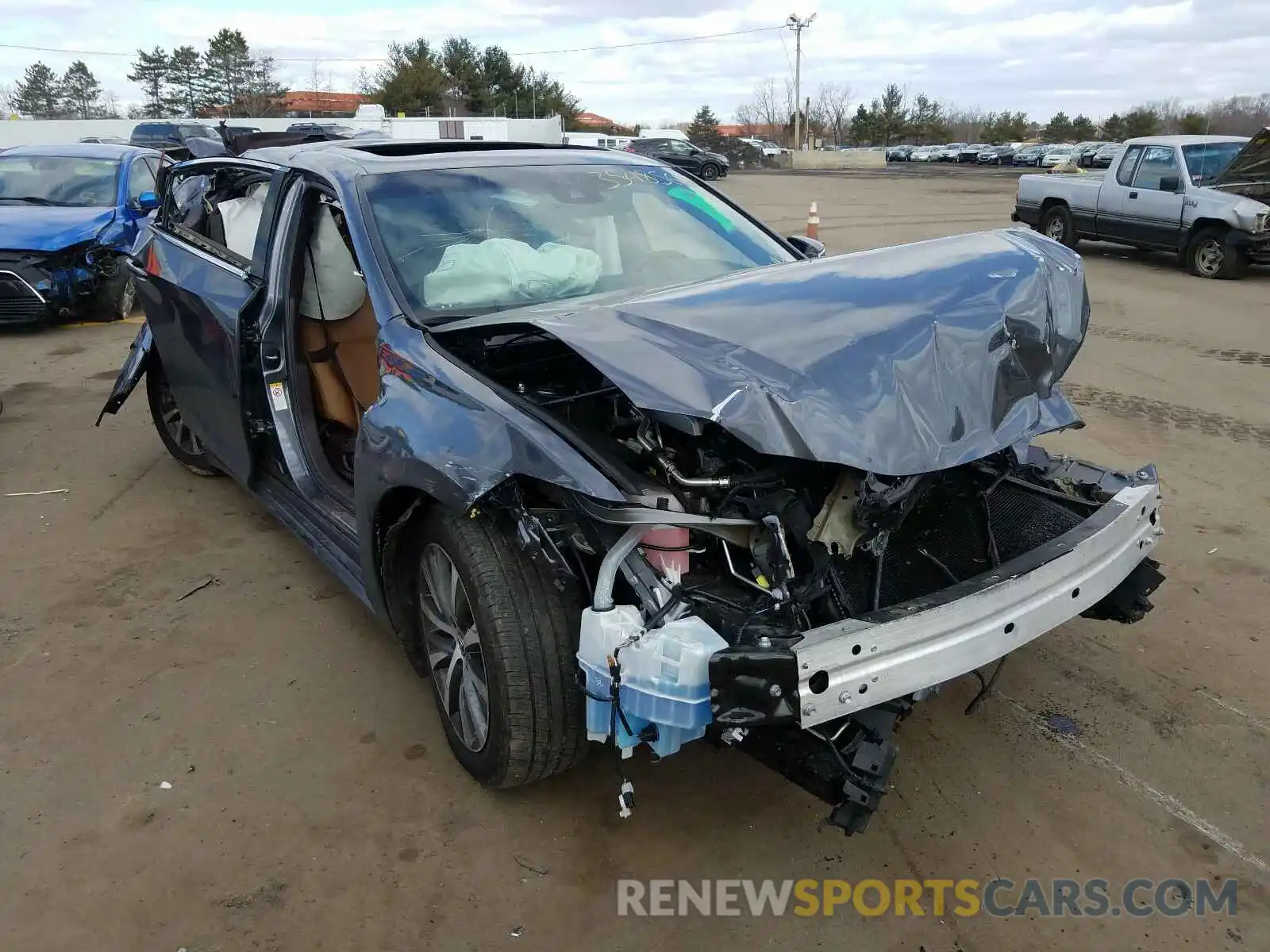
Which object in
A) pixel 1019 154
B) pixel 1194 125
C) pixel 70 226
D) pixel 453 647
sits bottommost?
pixel 453 647

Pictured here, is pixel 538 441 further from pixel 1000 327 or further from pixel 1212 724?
pixel 1212 724

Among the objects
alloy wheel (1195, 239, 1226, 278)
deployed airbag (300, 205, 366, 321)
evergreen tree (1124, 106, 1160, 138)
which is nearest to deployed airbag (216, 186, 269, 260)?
deployed airbag (300, 205, 366, 321)

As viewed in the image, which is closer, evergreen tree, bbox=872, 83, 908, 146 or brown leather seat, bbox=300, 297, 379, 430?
brown leather seat, bbox=300, 297, 379, 430

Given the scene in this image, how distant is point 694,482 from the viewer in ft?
7.56

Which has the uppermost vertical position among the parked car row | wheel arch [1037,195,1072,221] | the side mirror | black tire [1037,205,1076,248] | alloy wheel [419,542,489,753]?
the parked car row

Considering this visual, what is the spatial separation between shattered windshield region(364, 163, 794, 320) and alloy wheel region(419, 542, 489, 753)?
847mm

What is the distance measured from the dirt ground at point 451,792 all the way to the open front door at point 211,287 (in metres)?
0.70

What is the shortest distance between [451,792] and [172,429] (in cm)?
356

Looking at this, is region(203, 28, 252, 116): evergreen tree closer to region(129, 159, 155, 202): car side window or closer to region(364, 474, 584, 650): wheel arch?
region(129, 159, 155, 202): car side window

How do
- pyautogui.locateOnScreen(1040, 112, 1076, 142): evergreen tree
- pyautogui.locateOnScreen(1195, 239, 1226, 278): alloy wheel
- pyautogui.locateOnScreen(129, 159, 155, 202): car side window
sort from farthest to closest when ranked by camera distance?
pyautogui.locateOnScreen(1040, 112, 1076, 142): evergreen tree < pyautogui.locateOnScreen(1195, 239, 1226, 278): alloy wheel < pyautogui.locateOnScreen(129, 159, 155, 202): car side window

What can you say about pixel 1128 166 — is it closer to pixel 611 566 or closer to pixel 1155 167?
pixel 1155 167

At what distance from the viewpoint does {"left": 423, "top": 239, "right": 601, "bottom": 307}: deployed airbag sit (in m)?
3.15

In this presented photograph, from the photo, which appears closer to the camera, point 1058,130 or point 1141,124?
point 1141,124

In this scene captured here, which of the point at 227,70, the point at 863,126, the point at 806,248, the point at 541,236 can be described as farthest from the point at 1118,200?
the point at 863,126
